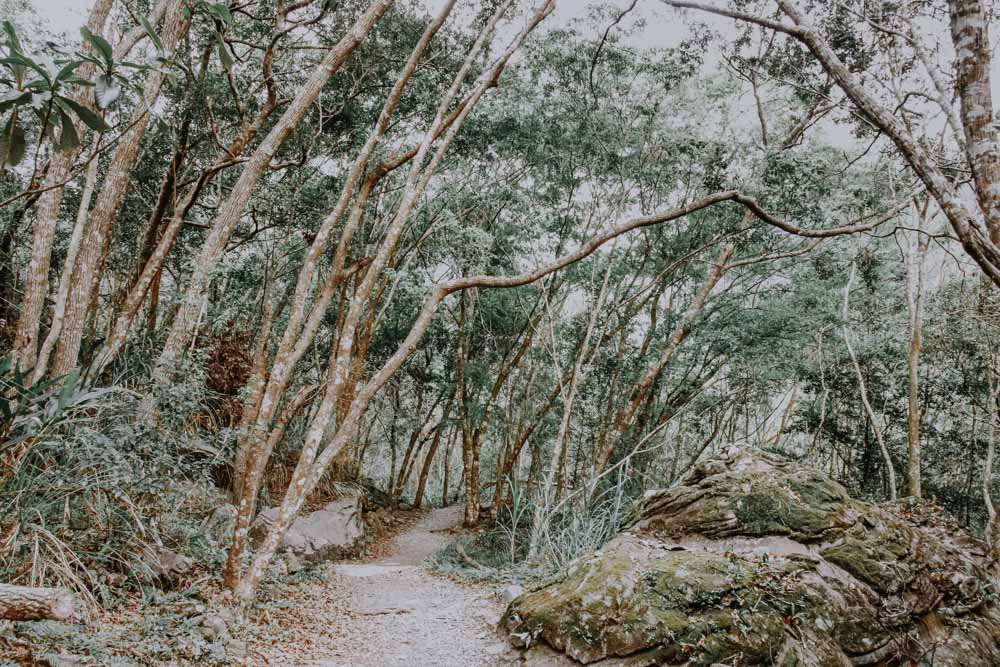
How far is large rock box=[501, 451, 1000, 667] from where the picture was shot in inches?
140

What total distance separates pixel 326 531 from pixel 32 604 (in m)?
6.74

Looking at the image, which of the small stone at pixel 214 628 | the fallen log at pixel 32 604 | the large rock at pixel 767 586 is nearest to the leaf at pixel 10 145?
the fallen log at pixel 32 604

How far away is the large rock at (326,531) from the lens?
7.36 m

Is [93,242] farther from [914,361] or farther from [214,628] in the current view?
[914,361]

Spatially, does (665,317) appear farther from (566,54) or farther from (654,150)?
(566,54)

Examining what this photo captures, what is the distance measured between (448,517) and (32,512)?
1100 cm

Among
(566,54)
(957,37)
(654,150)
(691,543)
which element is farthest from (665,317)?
(957,37)

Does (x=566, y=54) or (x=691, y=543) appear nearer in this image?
(x=691, y=543)

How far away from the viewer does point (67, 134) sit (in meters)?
2.03

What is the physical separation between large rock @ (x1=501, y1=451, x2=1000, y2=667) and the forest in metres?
0.03

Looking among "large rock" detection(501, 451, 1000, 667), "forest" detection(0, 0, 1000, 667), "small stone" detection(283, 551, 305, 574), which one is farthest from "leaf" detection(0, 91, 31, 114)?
"small stone" detection(283, 551, 305, 574)

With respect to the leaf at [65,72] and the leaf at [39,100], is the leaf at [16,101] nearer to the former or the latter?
the leaf at [39,100]

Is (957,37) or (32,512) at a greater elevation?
(957,37)

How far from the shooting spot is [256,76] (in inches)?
347
